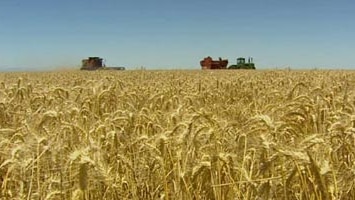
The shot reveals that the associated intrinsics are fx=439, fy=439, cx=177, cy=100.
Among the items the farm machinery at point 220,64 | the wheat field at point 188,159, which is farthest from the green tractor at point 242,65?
the wheat field at point 188,159

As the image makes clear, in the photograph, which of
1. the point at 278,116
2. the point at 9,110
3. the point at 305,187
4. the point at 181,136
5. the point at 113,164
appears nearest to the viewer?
the point at 305,187

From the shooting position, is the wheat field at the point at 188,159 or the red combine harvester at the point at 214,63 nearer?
the wheat field at the point at 188,159

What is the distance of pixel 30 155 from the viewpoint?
2.31 m

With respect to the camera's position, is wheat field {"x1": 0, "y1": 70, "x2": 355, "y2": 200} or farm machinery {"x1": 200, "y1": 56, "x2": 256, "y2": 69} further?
farm machinery {"x1": 200, "y1": 56, "x2": 256, "y2": 69}

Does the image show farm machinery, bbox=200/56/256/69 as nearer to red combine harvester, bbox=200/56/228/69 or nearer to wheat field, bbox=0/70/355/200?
red combine harvester, bbox=200/56/228/69

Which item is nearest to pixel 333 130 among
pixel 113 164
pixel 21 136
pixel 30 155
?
pixel 113 164

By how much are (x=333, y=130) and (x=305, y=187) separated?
19.2 inches

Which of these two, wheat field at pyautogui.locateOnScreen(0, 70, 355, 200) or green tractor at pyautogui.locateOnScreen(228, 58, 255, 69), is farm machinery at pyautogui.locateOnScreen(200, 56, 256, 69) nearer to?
green tractor at pyautogui.locateOnScreen(228, 58, 255, 69)

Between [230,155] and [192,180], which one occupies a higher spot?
[230,155]

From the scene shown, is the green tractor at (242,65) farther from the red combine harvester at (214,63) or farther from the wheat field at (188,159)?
the wheat field at (188,159)

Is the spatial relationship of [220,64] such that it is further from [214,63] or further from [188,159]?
[188,159]

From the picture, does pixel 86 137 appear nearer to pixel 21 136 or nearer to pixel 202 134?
pixel 21 136

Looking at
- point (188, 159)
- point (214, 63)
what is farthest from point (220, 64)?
point (188, 159)

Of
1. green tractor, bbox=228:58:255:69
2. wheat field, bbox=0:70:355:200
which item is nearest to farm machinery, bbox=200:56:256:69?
green tractor, bbox=228:58:255:69
